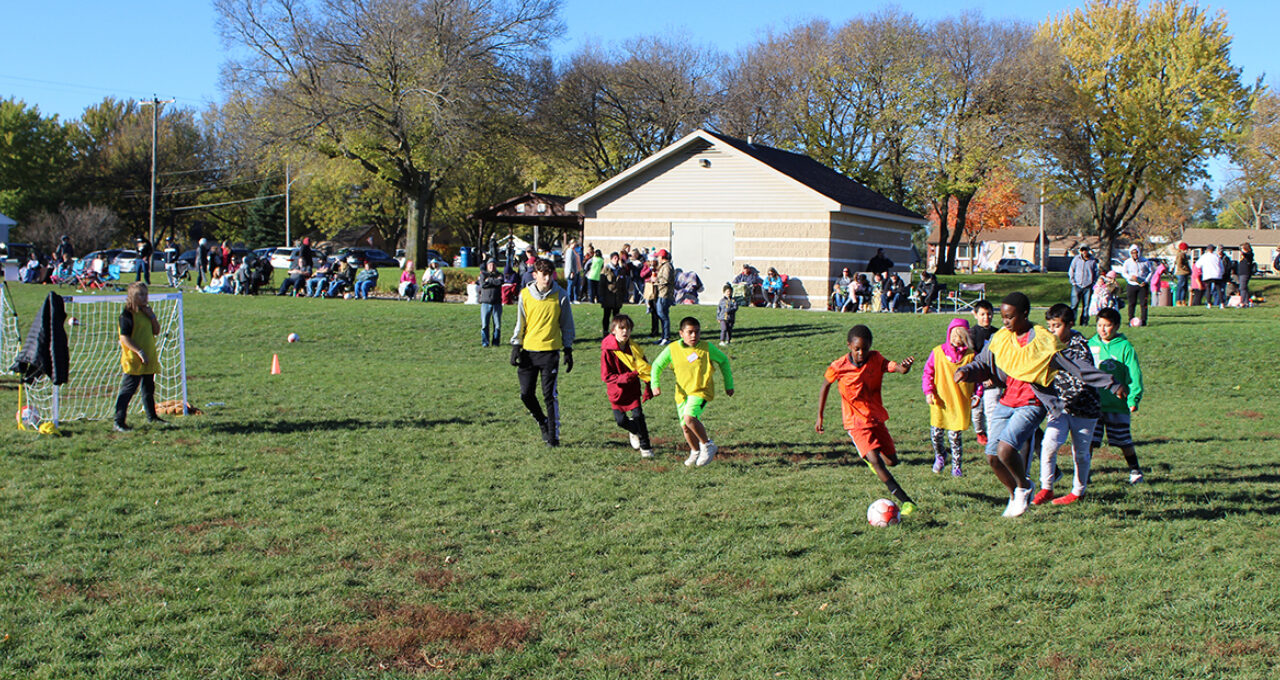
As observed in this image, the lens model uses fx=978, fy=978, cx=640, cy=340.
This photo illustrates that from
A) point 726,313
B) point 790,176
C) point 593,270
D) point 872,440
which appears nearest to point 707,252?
point 790,176

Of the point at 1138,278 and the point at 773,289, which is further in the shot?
the point at 773,289

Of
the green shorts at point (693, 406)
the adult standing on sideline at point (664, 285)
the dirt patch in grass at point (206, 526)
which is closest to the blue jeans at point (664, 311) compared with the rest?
the adult standing on sideline at point (664, 285)

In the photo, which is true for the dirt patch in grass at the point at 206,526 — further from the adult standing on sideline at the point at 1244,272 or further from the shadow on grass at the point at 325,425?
the adult standing on sideline at the point at 1244,272

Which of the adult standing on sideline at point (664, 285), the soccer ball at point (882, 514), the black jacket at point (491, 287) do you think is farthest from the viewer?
the adult standing on sideline at point (664, 285)

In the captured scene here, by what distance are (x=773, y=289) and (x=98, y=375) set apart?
53.8 feet

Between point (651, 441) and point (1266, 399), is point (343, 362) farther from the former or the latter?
point (1266, 399)

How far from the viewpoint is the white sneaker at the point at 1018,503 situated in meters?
6.96

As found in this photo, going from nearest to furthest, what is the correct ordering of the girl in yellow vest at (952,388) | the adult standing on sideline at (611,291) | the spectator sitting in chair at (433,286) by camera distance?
the girl in yellow vest at (952,388) → the adult standing on sideline at (611,291) → the spectator sitting in chair at (433,286)

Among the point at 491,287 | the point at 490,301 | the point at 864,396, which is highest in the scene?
the point at 491,287

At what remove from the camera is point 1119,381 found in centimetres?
793

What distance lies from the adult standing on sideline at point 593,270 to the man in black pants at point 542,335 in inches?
387

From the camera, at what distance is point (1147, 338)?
18062 mm

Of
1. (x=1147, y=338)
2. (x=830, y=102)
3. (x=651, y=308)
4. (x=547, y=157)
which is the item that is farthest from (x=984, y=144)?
(x=651, y=308)

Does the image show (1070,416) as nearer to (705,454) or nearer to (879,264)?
(705,454)
